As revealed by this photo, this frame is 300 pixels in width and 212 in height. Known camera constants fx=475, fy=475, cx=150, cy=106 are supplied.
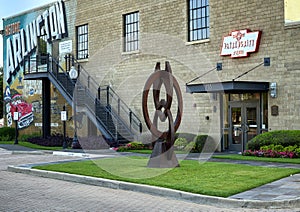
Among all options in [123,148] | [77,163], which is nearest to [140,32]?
[123,148]

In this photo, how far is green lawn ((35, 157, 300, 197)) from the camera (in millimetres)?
10992

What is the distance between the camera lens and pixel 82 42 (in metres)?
30.7

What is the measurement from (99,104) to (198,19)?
7328 millimetres

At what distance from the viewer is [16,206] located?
962cm

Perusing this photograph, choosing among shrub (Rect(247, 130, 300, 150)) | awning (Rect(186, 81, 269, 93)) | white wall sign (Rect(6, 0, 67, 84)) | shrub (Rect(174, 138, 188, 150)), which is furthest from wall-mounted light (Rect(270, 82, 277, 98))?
white wall sign (Rect(6, 0, 67, 84))

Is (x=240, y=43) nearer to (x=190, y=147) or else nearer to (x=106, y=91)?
(x=190, y=147)

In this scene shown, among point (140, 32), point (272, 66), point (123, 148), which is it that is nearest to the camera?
point (272, 66)

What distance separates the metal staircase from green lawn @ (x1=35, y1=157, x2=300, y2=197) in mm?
7968

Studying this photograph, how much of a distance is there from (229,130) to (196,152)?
2221 millimetres

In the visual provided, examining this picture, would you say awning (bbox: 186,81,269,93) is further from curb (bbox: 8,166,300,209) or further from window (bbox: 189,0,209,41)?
curb (bbox: 8,166,300,209)

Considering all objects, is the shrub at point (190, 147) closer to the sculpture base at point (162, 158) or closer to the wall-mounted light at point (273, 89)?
the wall-mounted light at point (273, 89)

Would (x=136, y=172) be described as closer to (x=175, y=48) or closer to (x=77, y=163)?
(x=77, y=163)

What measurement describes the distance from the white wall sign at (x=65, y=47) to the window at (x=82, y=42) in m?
0.83

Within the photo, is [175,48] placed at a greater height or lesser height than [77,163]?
greater
